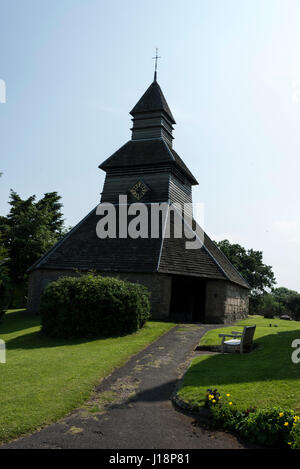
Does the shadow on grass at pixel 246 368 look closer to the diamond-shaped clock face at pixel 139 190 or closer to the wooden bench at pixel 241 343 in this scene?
the wooden bench at pixel 241 343

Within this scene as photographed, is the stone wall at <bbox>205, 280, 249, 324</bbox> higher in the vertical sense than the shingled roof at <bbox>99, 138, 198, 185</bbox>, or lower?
lower

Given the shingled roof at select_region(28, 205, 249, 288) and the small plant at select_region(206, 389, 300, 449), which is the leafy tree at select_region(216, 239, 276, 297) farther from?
the small plant at select_region(206, 389, 300, 449)

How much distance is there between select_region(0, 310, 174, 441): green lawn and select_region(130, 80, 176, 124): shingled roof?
70.9 ft

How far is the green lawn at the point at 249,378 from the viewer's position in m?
6.91

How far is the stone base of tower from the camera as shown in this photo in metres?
20.5

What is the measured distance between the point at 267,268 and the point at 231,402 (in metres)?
48.7

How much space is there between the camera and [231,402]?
668cm

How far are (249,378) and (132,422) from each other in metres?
3.35

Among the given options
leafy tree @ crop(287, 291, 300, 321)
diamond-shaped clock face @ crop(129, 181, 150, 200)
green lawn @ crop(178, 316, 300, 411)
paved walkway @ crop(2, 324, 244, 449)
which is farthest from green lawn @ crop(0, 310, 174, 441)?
leafy tree @ crop(287, 291, 300, 321)

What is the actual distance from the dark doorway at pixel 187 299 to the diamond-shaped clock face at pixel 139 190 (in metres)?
7.22

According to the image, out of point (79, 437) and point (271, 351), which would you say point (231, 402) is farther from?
point (271, 351)

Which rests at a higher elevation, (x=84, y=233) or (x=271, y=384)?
(x=84, y=233)
